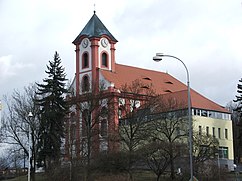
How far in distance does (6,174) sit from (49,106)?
25171 mm

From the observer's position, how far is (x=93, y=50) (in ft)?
301

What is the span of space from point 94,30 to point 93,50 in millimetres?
3595

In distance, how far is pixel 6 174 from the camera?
87.4 meters

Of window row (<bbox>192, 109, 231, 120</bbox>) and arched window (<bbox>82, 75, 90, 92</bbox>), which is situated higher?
arched window (<bbox>82, 75, 90, 92</bbox>)

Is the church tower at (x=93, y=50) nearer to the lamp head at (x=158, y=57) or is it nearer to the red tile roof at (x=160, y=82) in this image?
the red tile roof at (x=160, y=82)

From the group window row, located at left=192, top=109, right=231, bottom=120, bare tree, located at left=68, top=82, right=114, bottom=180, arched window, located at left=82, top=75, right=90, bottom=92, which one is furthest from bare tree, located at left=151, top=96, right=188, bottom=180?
arched window, located at left=82, top=75, right=90, bottom=92

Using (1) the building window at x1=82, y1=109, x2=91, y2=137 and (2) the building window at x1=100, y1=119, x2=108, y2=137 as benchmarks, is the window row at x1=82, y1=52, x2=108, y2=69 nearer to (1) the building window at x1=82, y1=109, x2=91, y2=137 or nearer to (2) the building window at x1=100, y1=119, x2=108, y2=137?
(2) the building window at x1=100, y1=119, x2=108, y2=137

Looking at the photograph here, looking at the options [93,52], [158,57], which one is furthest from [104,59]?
[158,57]

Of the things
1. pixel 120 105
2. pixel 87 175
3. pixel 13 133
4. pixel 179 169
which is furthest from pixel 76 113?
pixel 179 169

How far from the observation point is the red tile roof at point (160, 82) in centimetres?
8731

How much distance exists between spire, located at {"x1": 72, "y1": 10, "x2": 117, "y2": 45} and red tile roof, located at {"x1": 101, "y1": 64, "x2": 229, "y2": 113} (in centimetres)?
651

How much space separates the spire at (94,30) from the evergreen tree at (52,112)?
2171cm

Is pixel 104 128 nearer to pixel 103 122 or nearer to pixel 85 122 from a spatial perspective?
pixel 103 122

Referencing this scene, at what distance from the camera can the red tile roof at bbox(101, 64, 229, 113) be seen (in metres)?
87.3
